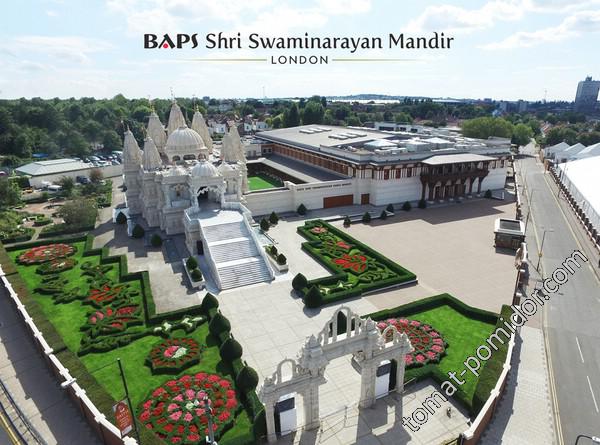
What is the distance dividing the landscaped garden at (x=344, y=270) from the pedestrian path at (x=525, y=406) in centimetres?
1143

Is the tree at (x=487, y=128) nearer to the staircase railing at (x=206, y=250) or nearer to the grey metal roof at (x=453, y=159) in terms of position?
the grey metal roof at (x=453, y=159)

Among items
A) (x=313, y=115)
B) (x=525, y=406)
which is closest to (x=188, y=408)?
(x=525, y=406)

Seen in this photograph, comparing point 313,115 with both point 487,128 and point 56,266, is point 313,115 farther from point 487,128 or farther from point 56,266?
point 56,266

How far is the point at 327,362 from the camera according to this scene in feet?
61.6

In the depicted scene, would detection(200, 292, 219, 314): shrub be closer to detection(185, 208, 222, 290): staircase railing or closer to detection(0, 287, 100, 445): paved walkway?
detection(185, 208, 222, 290): staircase railing

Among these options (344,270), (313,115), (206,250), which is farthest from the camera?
(313,115)

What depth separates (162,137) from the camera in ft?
188

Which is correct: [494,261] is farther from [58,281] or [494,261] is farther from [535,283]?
[58,281]

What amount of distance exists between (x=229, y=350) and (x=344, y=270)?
15.8m

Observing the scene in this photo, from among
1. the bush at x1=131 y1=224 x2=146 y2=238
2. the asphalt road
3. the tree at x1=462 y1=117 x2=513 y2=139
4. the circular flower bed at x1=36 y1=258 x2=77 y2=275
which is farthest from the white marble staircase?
the tree at x1=462 y1=117 x2=513 y2=139

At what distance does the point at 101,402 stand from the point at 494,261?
3628 cm

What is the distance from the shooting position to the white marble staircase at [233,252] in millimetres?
35156

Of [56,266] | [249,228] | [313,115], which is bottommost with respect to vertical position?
[56,266]

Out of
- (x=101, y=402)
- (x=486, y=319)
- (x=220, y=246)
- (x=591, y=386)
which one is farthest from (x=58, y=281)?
(x=591, y=386)
